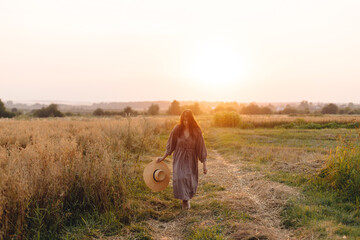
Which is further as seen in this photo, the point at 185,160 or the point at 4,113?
the point at 4,113

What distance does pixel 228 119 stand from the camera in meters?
29.4

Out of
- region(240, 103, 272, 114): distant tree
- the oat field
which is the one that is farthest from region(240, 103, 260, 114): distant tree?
the oat field

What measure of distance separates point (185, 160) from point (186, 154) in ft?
0.43

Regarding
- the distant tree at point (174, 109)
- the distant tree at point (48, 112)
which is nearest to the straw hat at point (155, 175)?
the distant tree at point (48, 112)

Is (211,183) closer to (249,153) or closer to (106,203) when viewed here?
(106,203)

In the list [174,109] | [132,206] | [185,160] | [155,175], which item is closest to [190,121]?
[185,160]

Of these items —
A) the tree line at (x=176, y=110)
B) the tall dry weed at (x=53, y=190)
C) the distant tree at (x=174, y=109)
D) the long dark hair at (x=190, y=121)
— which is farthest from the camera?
the distant tree at (x=174, y=109)

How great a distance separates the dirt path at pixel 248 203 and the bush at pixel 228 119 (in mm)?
20352

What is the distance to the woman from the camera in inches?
222

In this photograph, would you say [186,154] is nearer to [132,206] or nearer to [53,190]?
[132,206]

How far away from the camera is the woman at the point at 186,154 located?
5633 mm

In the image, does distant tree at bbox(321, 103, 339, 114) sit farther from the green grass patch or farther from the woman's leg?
the green grass patch

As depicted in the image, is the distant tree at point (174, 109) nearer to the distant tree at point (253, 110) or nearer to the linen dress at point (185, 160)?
the distant tree at point (253, 110)

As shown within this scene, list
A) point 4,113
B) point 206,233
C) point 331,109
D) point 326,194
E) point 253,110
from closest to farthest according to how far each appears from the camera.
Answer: point 206,233 → point 326,194 → point 4,113 → point 331,109 → point 253,110
